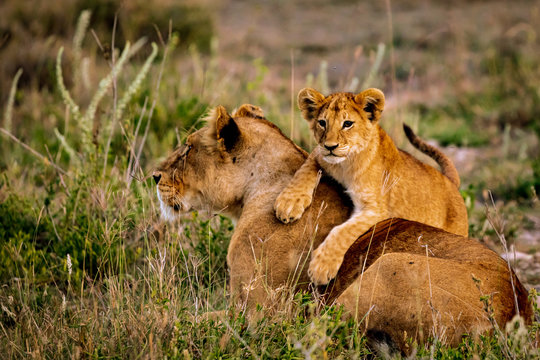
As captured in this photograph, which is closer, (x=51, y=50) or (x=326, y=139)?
(x=326, y=139)

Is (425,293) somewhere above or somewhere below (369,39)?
above

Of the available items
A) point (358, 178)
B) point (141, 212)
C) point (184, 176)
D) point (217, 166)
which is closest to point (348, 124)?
point (358, 178)

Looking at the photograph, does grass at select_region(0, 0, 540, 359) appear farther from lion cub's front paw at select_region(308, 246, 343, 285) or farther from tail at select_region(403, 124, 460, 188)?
tail at select_region(403, 124, 460, 188)

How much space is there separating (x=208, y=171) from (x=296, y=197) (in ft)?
1.99

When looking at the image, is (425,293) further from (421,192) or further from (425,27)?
(425,27)

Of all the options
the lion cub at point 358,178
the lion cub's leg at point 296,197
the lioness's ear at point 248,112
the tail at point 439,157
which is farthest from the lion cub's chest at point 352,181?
the tail at point 439,157

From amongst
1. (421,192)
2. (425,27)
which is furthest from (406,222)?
(425,27)

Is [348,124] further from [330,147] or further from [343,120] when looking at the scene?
[330,147]

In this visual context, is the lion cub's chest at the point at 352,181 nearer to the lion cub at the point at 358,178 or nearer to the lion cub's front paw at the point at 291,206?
the lion cub at the point at 358,178

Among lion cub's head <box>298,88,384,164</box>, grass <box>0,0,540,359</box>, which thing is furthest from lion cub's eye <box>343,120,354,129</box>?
grass <box>0,0,540,359</box>

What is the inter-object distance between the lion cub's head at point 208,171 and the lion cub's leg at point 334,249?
0.68 m

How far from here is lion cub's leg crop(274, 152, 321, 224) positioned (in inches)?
131

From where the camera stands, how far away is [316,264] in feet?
10.4

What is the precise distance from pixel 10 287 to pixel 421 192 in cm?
254
